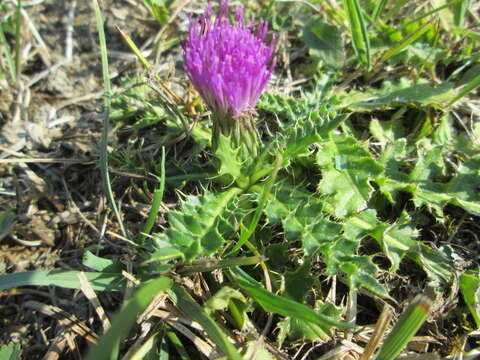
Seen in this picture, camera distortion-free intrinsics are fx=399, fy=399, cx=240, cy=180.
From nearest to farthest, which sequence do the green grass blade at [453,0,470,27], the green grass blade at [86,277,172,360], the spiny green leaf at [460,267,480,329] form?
the green grass blade at [86,277,172,360]
the spiny green leaf at [460,267,480,329]
the green grass blade at [453,0,470,27]

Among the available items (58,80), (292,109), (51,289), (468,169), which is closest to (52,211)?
(51,289)

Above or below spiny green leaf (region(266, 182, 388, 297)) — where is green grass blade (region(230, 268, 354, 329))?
below

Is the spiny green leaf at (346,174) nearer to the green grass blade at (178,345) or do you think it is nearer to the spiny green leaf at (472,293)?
the spiny green leaf at (472,293)

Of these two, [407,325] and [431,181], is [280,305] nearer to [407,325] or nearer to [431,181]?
[407,325]

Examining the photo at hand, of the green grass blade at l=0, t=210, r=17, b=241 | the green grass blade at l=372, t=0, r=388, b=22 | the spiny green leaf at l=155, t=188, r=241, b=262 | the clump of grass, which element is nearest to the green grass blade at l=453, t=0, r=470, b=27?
the clump of grass

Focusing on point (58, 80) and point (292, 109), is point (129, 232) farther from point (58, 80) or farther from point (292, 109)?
point (58, 80)

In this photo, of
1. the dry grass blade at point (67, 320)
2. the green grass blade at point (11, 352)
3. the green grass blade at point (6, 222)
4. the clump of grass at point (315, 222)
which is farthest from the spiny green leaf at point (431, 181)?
the green grass blade at point (6, 222)

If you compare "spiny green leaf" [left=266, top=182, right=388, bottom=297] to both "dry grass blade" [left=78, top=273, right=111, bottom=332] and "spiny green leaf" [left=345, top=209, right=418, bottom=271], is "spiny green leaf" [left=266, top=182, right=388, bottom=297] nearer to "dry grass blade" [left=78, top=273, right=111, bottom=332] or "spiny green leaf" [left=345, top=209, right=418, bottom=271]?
"spiny green leaf" [left=345, top=209, right=418, bottom=271]

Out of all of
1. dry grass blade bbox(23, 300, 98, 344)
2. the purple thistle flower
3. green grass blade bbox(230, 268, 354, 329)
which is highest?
the purple thistle flower
